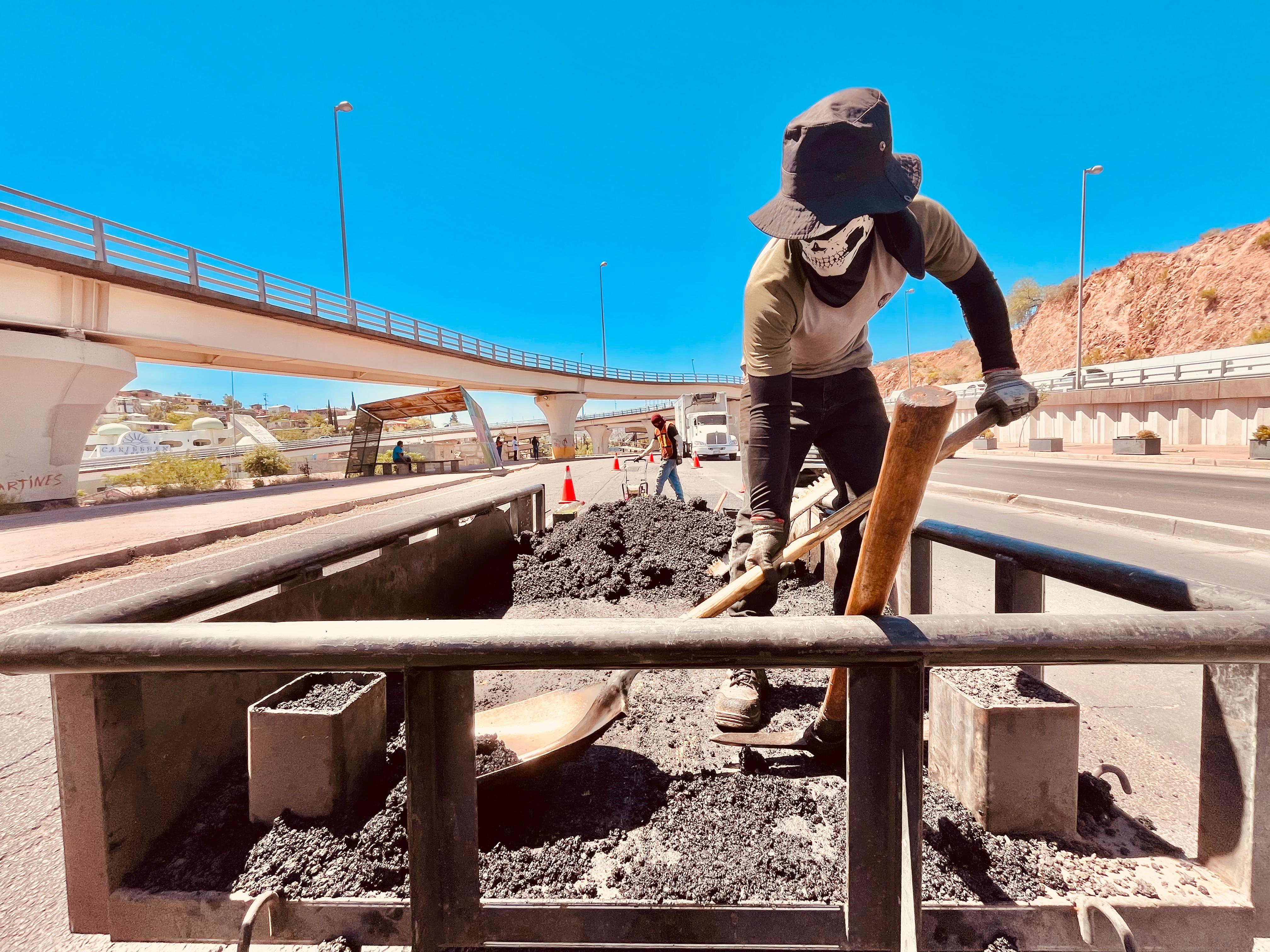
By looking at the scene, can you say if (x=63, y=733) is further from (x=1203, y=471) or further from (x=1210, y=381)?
(x=1210, y=381)

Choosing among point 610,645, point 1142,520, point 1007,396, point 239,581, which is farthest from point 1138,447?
point 239,581

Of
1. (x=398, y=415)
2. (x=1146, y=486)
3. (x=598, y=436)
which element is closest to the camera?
(x=1146, y=486)

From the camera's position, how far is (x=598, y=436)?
77.8m

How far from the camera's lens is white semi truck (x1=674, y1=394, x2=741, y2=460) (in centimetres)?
2808

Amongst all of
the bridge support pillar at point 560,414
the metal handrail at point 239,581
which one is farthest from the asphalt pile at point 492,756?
the bridge support pillar at point 560,414

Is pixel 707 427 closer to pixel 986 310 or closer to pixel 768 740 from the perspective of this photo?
pixel 986 310

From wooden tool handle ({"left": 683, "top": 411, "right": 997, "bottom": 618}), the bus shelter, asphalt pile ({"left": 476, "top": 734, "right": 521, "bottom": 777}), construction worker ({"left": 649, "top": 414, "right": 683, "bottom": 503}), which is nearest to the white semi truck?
the bus shelter

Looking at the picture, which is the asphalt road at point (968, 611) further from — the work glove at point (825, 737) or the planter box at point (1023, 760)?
the work glove at point (825, 737)

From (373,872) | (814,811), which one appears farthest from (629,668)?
(814,811)

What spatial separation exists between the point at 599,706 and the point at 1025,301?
7869 centimetres

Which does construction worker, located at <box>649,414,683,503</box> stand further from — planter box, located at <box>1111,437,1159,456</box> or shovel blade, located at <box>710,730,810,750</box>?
planter box, located at <box>1111,437,1159,456</box>

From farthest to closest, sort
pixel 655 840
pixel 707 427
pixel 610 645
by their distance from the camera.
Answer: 1. pixel 707 427
2. pixel 655 840
3. pixel 610 645

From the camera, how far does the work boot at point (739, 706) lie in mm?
1998

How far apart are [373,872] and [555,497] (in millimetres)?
13269
